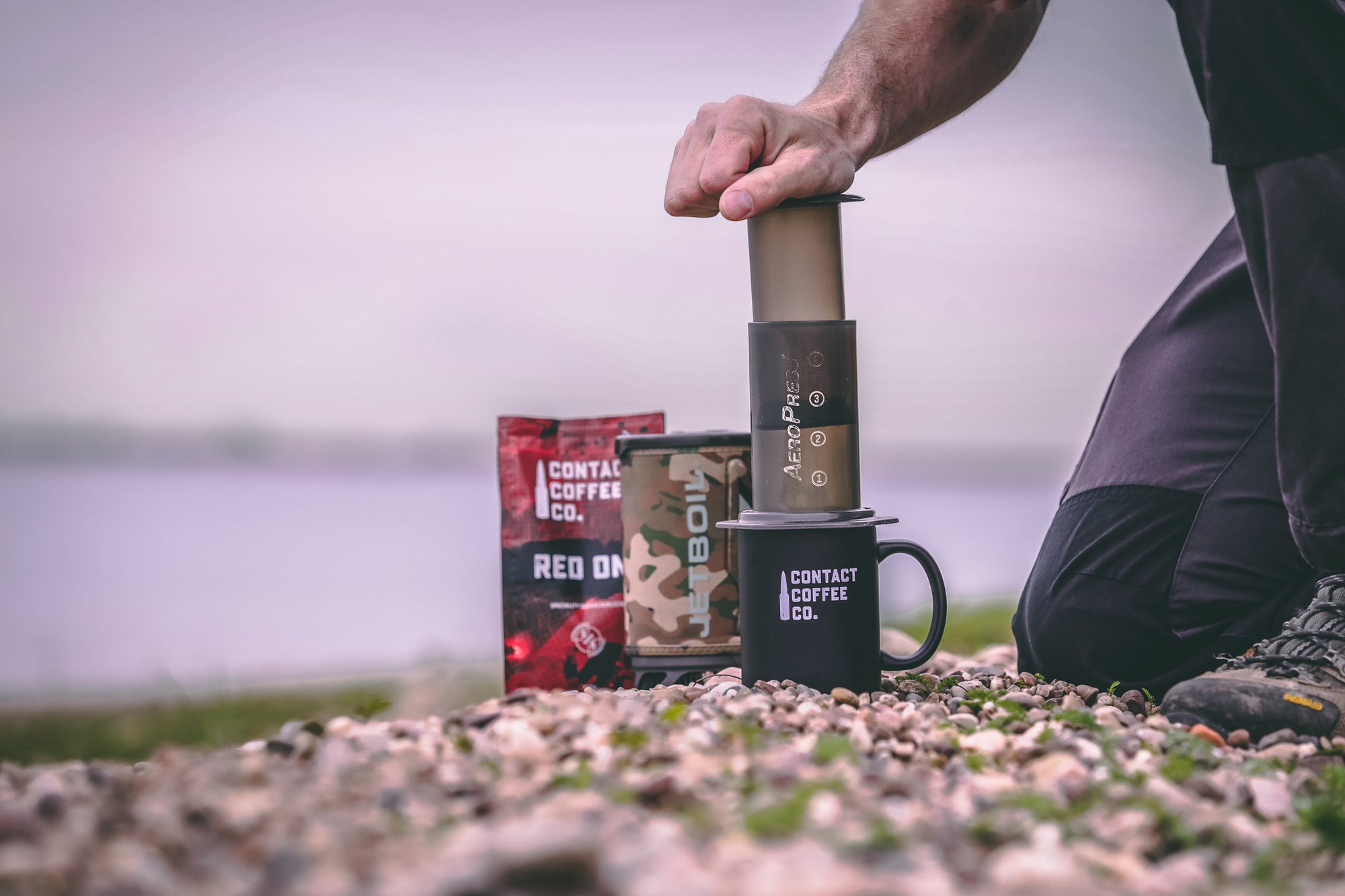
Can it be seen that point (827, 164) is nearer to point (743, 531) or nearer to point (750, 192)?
point (750, 192)

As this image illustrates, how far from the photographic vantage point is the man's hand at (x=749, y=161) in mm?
1830

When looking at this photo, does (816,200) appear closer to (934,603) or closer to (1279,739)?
(934,603)

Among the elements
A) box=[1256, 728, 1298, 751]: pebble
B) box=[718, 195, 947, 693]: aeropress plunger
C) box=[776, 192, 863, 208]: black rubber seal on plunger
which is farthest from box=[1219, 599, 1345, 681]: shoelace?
box=[776, 192, 863, 208]: black rubber seal on plunger

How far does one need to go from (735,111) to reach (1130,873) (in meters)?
1.40

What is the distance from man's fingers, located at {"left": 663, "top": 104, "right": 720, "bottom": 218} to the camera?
1.92m

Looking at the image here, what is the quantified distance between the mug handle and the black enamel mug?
0.09m

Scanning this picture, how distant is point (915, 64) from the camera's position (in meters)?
2.48

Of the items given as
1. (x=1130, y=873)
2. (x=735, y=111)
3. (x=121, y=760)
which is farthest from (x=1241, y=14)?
(x=121, y=760)

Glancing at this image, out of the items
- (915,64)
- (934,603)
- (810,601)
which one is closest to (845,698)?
(810,601)

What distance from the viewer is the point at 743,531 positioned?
188 centimetres

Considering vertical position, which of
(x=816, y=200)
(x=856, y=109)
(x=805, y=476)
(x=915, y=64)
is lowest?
(x=805, y=476)

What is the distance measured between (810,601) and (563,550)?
798mm

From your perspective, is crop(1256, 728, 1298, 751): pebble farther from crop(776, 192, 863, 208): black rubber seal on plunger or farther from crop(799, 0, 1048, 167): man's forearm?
crop(799, 0, 1048, 167): man's forearm

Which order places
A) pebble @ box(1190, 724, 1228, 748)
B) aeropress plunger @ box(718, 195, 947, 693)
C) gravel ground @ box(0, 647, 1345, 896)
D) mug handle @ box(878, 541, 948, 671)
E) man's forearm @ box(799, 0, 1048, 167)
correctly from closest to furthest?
gravel ground @ box(0, 647, 1345, 896) → pebble @ box(1190, 724, 1228, 748) → aeropress plunger @ box(718, 195, 947, 693) → mug handle @ box(878, 541, 948, 671) → man's forearm @ box(799, 0, 1048, 167)
